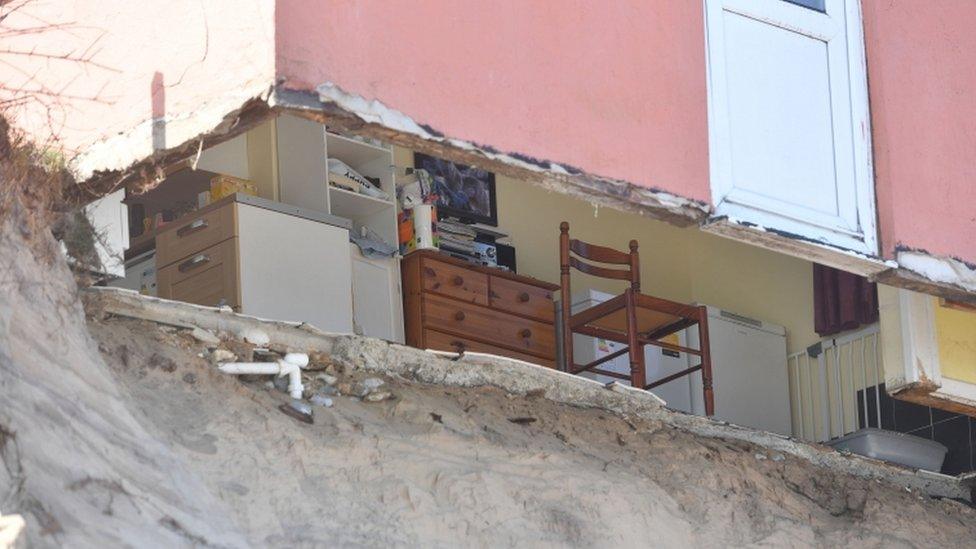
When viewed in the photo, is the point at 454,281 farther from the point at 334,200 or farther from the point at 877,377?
the point at 877,377

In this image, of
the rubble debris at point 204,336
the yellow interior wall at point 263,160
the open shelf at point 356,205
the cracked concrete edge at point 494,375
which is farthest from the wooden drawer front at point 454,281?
the rubble debris at point 204,336

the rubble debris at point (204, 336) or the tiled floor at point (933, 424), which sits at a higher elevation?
the rubble debris at point (204, 336)

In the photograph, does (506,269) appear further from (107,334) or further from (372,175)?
(107,334)

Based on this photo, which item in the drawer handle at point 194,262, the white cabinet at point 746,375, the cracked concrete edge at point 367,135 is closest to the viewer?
the cracked concrete edge at point 367,135

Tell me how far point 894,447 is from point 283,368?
8.96 feet

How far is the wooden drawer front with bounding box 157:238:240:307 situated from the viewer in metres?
6.48

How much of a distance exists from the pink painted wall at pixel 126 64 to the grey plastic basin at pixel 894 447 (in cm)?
315

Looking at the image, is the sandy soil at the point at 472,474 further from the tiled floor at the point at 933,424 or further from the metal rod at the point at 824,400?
the metal rod at the point at 824,400

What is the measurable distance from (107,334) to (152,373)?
17 cm

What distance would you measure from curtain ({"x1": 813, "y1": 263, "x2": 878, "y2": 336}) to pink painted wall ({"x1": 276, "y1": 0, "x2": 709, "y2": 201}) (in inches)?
92.2

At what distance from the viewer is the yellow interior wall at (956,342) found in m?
6.57

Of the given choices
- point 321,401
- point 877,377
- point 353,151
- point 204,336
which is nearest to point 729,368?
point 877,377

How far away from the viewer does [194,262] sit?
6629mm

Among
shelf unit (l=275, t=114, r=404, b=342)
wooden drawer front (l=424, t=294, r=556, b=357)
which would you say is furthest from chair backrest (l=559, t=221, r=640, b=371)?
shelf unit (l=275, t=114, r=404, b=342)
